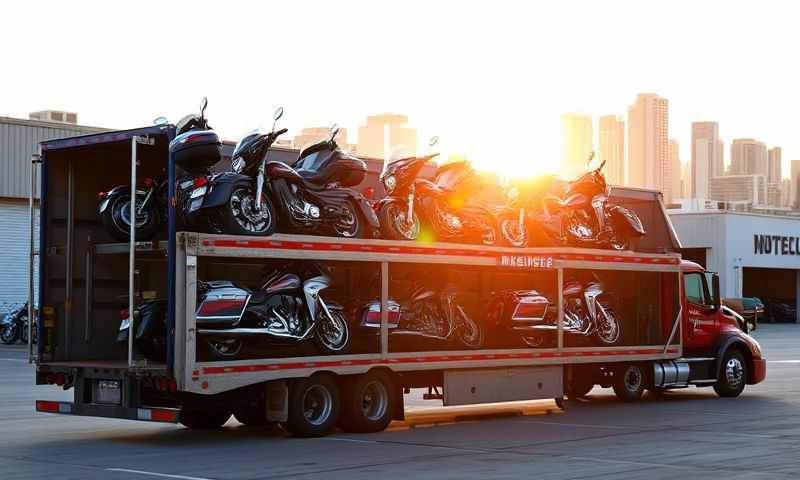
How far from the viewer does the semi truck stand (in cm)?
1391

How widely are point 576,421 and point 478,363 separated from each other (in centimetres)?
155

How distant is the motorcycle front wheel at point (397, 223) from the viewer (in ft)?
54.2

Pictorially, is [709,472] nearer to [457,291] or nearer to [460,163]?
[457,291]

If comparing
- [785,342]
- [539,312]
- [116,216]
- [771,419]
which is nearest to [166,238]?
[116,216]

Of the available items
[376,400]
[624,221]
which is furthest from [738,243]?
[376,400]

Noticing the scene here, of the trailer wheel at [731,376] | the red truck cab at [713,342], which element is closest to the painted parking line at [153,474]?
the red truck cab at [713,342]

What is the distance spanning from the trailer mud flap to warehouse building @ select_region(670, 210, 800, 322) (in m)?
52.3

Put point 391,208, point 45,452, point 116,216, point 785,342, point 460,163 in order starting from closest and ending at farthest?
point 45,452
point 116,216
point 391,208
point 460,163
point 785,342

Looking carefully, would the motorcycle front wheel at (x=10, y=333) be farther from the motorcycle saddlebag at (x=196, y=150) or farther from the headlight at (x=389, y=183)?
the motorcycle saddlebag at (x=196, y=150)

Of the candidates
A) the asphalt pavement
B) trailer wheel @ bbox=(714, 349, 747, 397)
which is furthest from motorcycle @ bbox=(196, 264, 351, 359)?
trailer wheel @ bbox=(714, 349, 747, 397)

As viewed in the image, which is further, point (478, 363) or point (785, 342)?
point (785, 342)

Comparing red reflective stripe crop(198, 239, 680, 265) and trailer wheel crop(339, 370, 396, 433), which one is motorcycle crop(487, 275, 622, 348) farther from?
trailer wheel crop(339, 370, 396, 433)

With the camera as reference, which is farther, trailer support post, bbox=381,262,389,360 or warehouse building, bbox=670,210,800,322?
warehouse building, bbox=670,210,800,322

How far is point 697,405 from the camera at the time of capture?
65.8 ft
